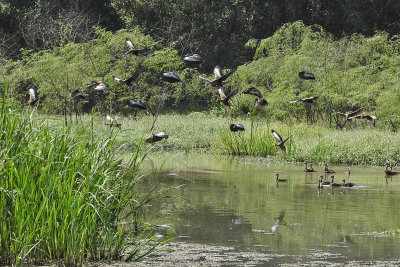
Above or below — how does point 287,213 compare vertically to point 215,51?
below

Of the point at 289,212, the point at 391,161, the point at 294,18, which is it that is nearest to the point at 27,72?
the point at 294,18

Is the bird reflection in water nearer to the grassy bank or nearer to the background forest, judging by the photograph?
the grassy bank

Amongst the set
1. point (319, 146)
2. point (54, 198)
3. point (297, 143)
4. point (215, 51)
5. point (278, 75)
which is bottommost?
point (297, 143)

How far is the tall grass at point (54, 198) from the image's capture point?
625 cm

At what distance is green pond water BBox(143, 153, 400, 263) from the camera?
8164 millimetres

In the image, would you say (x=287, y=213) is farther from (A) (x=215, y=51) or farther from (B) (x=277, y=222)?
(A) (x=215, y=51)

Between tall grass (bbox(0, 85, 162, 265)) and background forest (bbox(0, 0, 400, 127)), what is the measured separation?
1585cm

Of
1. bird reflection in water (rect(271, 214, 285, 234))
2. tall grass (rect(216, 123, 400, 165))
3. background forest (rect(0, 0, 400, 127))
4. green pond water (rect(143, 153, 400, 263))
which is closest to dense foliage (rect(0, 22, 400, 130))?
background forest (rect(0, 0, 400, 127))

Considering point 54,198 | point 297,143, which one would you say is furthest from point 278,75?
point 54,198

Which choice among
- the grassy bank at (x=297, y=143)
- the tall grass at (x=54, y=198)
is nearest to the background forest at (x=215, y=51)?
the grassy bank at (x=297, y=143)

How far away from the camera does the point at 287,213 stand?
35.0ft

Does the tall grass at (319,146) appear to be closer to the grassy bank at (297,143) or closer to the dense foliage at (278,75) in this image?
the grassy bank at (297,143)

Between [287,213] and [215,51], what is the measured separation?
30.2m

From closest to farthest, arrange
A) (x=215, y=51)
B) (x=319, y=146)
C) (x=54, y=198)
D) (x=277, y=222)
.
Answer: (x=54, y=198) < (x=277, y=222) < (x=319, y=146) < (x=215, y=51)
